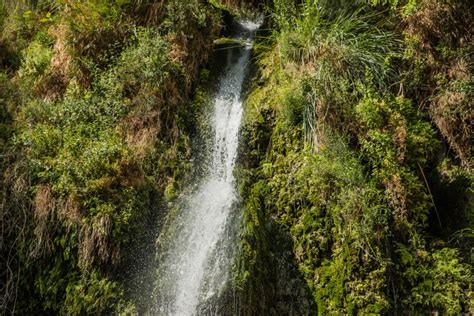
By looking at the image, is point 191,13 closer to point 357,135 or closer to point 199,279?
point 357,135

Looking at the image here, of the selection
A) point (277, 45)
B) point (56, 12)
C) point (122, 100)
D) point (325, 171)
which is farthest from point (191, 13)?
point (325, 171)

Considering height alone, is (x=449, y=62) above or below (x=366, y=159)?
above

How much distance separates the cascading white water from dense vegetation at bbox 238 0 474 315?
0.20 meters

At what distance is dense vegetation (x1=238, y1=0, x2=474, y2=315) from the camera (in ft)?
12.7

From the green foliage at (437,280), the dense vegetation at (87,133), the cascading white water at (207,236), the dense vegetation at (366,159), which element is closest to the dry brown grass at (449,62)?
the dense vegetation at (366,159)

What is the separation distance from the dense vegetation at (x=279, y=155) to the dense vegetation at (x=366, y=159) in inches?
0.7

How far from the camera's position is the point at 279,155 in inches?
189

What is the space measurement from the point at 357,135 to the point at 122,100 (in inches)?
112

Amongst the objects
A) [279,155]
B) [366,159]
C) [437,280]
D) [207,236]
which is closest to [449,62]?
[366,159]

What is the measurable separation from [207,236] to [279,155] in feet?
A: 4.21

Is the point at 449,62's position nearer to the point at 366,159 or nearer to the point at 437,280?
the point at 366,159

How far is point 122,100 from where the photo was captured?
5.10 m

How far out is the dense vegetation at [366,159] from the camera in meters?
3.87

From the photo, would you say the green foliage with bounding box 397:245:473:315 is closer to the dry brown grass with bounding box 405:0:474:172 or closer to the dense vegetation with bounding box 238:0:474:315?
the dense vegetation with bounding box 238:0:474:315
